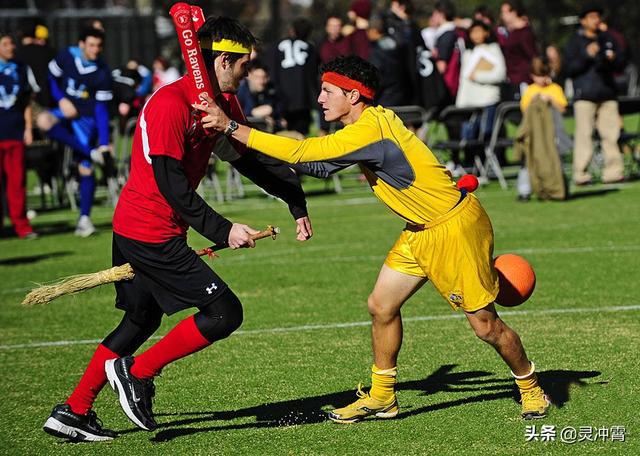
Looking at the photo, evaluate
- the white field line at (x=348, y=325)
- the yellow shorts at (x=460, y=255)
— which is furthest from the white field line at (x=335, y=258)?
the yellow shorts at (x=460, y=255)

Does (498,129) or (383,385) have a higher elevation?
(383,385)

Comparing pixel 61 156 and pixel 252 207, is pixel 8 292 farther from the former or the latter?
pixel 61 156

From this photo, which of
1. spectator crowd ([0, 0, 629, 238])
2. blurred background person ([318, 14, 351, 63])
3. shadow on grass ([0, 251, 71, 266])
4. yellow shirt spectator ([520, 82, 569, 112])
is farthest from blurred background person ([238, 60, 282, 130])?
shadow on grass ([0, 251, 71, 266])

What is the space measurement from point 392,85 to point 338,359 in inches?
449

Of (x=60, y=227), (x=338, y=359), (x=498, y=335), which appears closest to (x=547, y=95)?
Answer: (x=60, y=227)

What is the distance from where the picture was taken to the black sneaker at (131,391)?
629 cm

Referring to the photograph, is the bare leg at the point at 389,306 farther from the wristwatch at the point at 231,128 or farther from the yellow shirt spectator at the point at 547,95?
the yellow shirt spectator at the point at 547,95

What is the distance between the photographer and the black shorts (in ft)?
20.4

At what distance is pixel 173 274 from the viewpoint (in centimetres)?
621

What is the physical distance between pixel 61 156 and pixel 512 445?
1518 centimetres

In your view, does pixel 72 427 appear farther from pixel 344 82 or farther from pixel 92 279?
pixel 344 82

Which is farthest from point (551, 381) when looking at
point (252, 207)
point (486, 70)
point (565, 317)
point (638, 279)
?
point (486, 70)

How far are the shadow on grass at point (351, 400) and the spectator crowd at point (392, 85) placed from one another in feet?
29.5

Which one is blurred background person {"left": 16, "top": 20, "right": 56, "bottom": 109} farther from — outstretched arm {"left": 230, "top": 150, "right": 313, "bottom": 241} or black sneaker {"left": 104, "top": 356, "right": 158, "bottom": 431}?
black sneaker {"left": 104, "top": 356, "right": 158, "bottom": 431}
